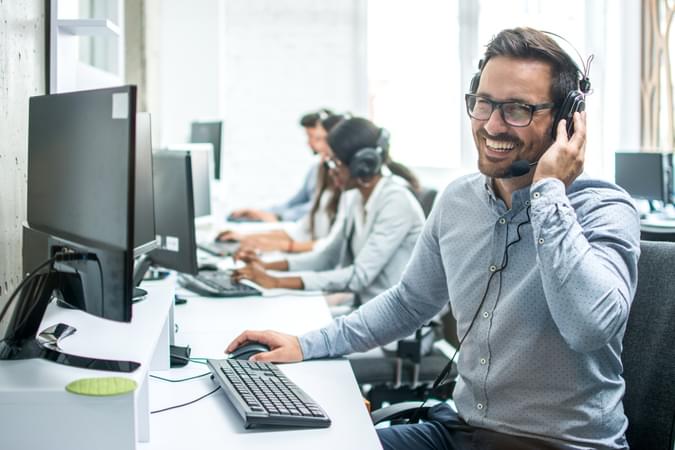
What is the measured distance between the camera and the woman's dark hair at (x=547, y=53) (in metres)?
1.41

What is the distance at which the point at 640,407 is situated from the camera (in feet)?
4.52

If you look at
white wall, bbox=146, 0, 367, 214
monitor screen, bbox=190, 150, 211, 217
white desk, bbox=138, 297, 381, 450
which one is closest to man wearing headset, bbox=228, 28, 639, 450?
white desk, bbox=138, 297, 381, 450

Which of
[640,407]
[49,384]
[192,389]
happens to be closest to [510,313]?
Answer: [640,407]

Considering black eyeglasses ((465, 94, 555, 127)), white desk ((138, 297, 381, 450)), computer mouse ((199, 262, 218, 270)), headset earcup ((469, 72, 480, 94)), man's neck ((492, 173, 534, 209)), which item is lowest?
white desk ((138, 297, 381, 450))

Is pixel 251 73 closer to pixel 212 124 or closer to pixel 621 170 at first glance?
pixel 212 124

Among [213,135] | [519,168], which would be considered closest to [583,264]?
[519,168]

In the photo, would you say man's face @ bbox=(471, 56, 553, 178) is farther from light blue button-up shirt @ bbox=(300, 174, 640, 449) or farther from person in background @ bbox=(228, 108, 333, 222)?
person in background @ bbox=(228, 108, 333, 222)

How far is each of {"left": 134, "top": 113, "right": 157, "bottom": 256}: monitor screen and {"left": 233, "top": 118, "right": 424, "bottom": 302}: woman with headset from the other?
29.7 inches

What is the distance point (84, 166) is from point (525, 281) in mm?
768

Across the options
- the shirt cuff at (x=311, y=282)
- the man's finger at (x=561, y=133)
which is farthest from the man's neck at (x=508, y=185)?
the shirt cuff at (x=311, y=282)

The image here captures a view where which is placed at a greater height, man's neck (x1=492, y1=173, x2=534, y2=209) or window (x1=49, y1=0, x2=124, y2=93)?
window (x1=49, y1=0, x2=124, y2=93)

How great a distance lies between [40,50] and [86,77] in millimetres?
545

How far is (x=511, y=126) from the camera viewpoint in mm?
1414

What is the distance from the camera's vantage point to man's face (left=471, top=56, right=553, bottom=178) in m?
1.41
